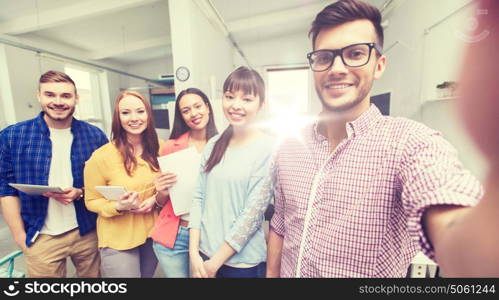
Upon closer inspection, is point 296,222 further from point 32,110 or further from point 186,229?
point 32,110

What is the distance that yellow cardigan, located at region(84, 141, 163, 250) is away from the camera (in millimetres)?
741

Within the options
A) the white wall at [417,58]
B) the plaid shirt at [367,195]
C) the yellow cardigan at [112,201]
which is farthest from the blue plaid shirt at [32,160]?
the white wall at [417,58]

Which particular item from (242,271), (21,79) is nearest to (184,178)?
(242,271)

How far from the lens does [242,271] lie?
2.09 ft

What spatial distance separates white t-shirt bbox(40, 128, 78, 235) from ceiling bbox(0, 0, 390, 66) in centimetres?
49

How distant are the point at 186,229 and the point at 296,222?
491mm

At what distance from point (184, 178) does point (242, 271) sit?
1.35 ft

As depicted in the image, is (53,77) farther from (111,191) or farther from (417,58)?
(417,58)

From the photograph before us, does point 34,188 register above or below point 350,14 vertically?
below

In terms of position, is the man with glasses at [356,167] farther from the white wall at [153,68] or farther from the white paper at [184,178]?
the white wall at [153,68]

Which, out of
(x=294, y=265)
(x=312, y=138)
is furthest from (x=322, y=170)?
(x=294, y=265)

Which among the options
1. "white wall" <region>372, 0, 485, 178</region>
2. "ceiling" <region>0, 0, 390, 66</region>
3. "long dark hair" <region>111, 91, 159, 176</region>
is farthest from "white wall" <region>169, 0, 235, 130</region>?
"white wall" <region>372, 0, 485, 178</region>

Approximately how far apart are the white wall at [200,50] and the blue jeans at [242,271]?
2.66 ft

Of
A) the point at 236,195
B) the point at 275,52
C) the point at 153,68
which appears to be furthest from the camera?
the point at 153,68
